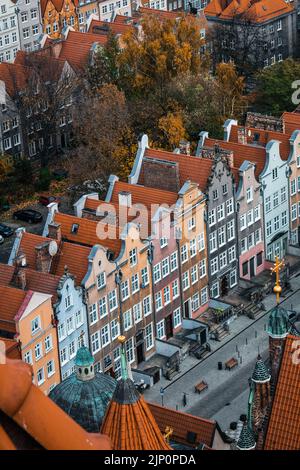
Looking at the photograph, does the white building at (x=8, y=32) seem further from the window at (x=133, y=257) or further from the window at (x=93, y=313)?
the window at (x=93, y=313)

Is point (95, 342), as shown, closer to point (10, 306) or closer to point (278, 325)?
point (10, 306)

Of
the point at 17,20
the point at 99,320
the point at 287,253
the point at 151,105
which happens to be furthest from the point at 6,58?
the point at 99,320

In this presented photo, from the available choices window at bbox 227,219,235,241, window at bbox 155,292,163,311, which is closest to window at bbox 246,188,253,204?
window at bbox 227,219,235,241

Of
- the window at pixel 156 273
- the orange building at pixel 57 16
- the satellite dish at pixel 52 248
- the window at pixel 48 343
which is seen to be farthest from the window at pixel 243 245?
the orange building at pixel 57 16

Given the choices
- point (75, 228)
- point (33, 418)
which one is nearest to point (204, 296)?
Result: point (75, 228)

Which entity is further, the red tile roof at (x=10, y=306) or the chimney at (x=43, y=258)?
the chimney at (x=43, y=258)

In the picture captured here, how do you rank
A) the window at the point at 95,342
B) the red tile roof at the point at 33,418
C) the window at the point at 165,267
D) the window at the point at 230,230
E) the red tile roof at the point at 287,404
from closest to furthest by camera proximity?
the red tile roof at the point at 33,418 → the red tile roof at the point at 287,404 → the window at the point at 95,342 → the window at the point at 165,267 → the window at the point at 230,230

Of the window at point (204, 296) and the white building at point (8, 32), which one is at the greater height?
the white building at point (8, 32)
